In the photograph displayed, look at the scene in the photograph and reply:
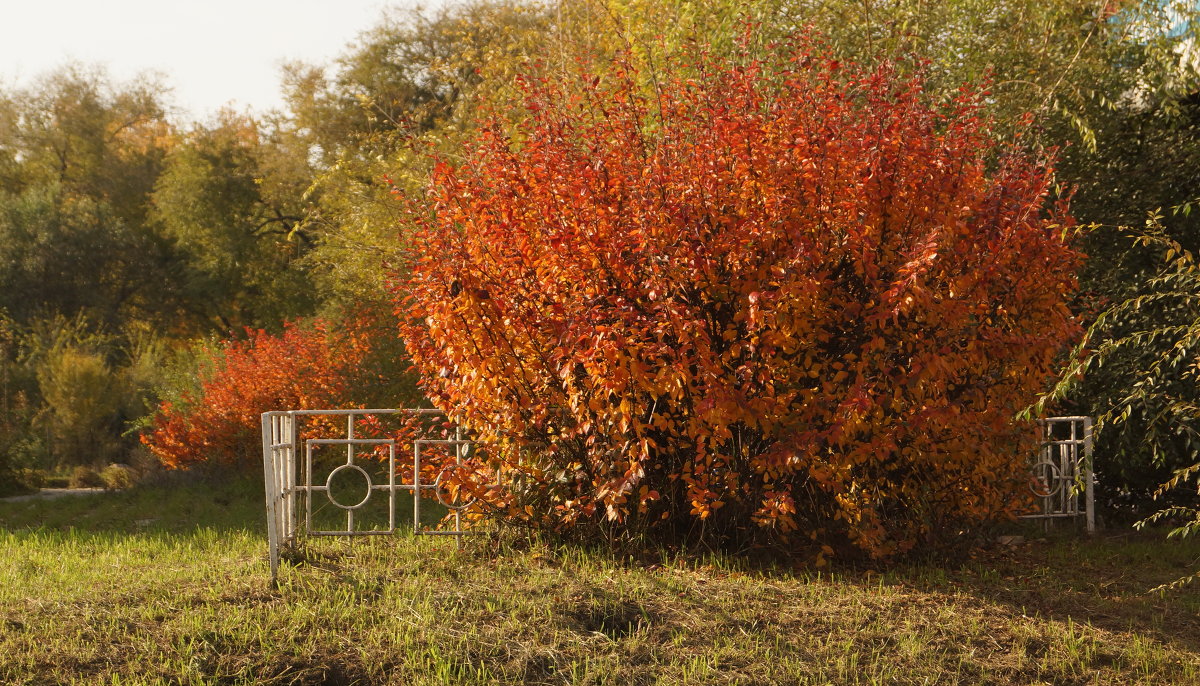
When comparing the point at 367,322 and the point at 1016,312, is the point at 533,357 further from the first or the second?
the point at 367,322

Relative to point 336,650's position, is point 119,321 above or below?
above

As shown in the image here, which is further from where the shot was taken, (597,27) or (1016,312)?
(597,27)

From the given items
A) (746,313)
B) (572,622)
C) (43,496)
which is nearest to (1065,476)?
(746,313)

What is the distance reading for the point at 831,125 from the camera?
5469mm

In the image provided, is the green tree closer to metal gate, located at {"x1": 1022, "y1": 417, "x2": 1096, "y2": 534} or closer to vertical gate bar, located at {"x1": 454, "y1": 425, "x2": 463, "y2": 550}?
vertical gate bar, located at {"x1": 454, "y1": 425, "x2": 463, "y2": 550}

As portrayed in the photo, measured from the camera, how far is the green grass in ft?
13.9

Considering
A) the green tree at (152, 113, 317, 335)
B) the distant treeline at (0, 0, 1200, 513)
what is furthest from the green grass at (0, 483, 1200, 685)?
the green tree at (152, 113, 317, 335)

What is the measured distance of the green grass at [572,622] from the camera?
13.9 feet

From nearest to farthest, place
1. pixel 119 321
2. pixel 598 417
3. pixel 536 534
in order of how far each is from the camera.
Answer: pixel 598 417 → pixel 536 534 → pixel 119 321

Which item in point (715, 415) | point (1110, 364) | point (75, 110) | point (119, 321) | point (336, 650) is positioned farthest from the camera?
point (75, 110)

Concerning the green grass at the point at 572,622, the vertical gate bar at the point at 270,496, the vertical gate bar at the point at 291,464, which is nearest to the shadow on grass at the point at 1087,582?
the green grass at the point at 572,622

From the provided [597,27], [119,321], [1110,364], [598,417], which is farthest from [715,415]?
[119,321]

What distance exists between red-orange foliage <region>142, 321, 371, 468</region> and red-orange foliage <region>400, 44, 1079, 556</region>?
6.39m

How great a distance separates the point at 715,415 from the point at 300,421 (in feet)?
26.2
